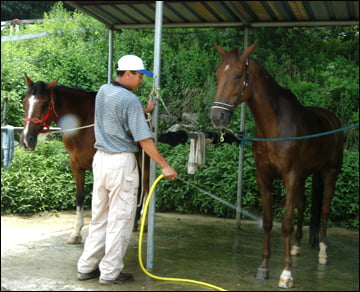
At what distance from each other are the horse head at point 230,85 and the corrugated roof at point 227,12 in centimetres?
191

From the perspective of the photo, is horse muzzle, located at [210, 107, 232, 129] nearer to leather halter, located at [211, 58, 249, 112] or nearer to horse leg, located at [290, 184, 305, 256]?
leather halter, located at [211, 58, 249, 112]

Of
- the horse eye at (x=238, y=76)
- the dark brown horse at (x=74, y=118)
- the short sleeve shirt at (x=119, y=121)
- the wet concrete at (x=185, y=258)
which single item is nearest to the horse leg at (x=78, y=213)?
the dark brown horse at (x=74, y=118)

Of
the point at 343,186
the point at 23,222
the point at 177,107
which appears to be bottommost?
the point at 23,222

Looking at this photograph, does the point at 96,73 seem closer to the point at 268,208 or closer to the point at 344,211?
the point at 344,211

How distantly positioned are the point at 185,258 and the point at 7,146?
229cm

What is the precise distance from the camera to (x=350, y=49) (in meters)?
8.94

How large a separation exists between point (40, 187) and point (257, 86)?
4.68 metres

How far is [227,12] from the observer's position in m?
6.52

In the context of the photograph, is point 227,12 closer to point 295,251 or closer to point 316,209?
point 316,209

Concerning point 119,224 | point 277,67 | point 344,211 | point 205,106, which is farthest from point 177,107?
point 119,224

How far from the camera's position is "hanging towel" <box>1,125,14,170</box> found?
3.80 metres

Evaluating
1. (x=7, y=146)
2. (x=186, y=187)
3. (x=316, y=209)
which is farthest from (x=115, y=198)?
(x=186, y=187)

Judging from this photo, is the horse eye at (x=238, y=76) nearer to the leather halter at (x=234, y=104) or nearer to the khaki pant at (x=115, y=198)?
the leather halter at (x=234, y=104)

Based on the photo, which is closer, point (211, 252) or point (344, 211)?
point (211, 252)
